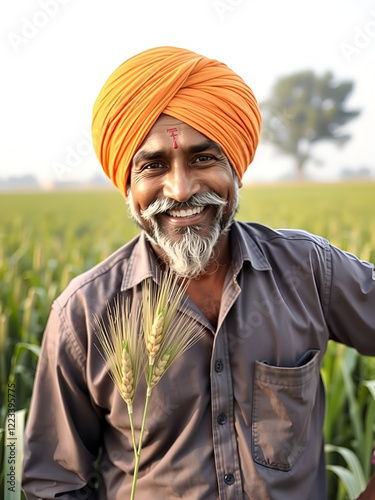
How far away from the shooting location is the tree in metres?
4.12

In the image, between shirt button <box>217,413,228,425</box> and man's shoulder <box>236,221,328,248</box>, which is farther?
man's shoulder <box>236,221,328,248</box>

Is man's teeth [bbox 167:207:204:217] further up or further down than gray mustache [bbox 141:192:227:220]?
further down

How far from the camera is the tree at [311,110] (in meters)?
4.12

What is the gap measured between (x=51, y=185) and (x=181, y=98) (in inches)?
199

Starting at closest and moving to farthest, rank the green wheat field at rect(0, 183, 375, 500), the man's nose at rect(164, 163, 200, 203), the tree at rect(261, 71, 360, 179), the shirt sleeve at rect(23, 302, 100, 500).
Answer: the man's nose at rect(164, 163, 200, 203) → the shirt sleeve at rect(23, 302, 100, 500) → the green wheat field at rect(0, 183, 375, 500) → the tree at rect(261, 71, 360, 179)

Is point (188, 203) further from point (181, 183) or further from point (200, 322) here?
point (200, 322)

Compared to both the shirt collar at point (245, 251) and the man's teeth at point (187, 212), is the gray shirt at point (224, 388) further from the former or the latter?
the man's teeth at point (187, 212)

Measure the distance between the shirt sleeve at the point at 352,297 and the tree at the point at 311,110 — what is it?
96.1 inches

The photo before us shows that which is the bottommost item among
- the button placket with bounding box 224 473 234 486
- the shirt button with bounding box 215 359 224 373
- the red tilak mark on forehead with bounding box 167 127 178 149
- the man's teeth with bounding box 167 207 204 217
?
the button placket with bounding box 224 473 234 486

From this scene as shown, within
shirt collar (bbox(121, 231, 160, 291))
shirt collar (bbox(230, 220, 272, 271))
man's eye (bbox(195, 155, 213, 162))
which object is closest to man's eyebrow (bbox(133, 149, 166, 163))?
man's eye (bbox(195, 155, 213, 162))

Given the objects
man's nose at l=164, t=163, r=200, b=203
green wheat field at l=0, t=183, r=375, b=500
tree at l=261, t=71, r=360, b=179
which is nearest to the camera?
man's nose at l=164, t=163, r=200, b=203

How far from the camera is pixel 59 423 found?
1.62 meters

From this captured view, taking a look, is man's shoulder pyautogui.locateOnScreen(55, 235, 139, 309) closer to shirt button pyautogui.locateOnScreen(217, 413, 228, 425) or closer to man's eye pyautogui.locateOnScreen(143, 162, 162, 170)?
man's eye pyautogui.locateOnScreen(143, 162, 162, 170)

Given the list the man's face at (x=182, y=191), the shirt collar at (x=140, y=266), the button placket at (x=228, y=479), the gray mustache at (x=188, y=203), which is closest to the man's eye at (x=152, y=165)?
the man's face at (x=182, y=191)
